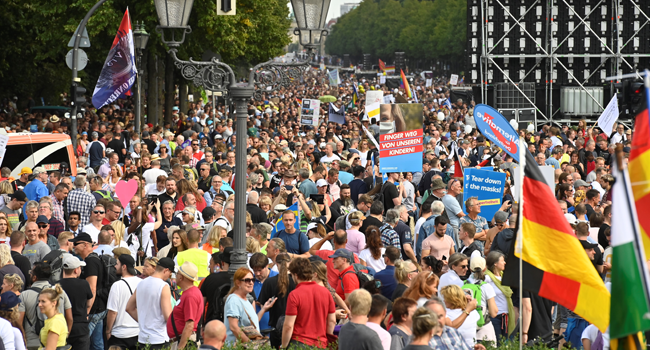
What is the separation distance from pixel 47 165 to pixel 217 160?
10.2ft

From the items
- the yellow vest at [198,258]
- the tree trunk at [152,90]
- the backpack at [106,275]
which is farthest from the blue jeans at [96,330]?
the tree trunk at [152,90]

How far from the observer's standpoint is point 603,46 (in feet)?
109

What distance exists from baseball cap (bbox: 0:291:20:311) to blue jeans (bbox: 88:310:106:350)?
42.8 inches

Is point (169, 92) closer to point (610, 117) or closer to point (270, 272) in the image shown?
point (610, 117)

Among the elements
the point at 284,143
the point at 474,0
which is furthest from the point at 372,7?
the point at 284,143

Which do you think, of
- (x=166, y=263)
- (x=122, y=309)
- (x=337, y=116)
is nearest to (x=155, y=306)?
(x=166, y=263)

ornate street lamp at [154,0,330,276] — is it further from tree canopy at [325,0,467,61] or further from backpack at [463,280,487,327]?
tree canopy at [325,0,467,61]

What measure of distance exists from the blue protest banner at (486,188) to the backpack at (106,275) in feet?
17.0

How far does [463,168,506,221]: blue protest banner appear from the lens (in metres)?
12.3

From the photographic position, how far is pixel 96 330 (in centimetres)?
891

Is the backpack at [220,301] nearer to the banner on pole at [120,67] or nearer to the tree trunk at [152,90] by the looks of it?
the banner on pole at [120,67]

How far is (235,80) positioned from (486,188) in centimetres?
513

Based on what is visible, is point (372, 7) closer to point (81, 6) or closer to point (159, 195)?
point (81, 6)

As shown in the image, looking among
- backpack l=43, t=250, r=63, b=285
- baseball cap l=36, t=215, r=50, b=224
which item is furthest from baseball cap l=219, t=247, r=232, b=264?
baseball cap l=36, t=215, r=50, b=224
